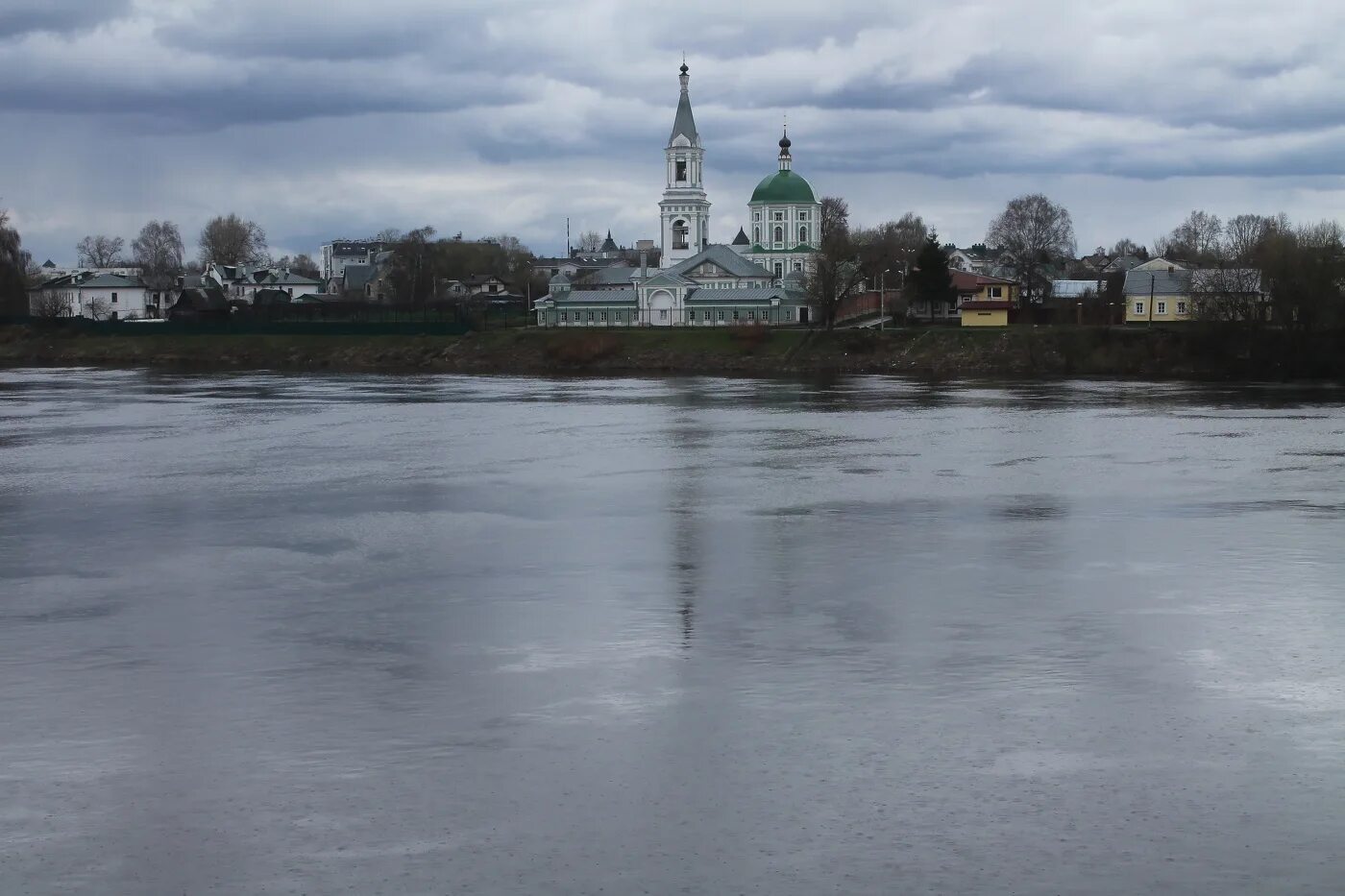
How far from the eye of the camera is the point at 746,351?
7369 centimetres

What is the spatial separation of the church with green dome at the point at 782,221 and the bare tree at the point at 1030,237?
43.0 feet

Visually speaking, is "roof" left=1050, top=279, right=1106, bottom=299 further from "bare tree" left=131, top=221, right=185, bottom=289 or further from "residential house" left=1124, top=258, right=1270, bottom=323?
"bare tree" left=131, top=221, right=185, bottom=289

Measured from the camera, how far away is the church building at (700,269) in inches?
3676

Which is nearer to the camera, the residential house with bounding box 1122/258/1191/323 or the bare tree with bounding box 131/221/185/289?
the residential house with bounding box 1122/258/1191/323

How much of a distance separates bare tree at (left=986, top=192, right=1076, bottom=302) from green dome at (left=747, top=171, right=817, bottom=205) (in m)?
13.6

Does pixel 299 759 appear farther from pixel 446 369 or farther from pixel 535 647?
pixel 446 369

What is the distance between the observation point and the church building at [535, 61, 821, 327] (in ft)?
306

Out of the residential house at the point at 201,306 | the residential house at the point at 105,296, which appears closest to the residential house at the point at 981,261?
the residential house at the point at 201,306

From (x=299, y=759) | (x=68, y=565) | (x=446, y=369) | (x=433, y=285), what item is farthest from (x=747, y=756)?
(x=433, y=285)

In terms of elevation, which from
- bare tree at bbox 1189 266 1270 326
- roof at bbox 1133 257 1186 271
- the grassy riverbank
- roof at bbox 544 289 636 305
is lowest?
the grassy riverbank

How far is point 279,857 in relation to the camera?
900 centimetres

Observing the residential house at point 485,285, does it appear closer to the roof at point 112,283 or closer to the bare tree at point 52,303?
the roof at point 112,283

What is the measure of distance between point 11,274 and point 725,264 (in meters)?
45.9

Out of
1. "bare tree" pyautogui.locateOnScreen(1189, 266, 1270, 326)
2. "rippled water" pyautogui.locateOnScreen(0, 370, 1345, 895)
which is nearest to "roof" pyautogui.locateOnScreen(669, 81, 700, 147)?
"bare tree" pyautogui.locateOnScreen(1189, 266, 1270, 326)
